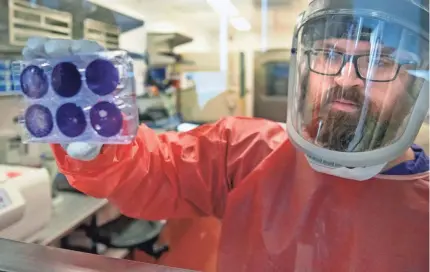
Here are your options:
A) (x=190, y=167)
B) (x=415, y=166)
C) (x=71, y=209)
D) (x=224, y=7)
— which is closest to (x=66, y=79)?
(x=190, y=167)

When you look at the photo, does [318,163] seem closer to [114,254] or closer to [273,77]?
[114,254]

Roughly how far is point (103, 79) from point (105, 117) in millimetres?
65

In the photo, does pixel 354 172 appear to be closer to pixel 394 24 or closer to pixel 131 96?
pixel 394 24

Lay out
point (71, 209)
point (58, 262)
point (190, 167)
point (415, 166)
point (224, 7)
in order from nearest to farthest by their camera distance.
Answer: point (58, 262) < point (415, 166) < point (190, 167) < point (71, 209) < point (224, 7)

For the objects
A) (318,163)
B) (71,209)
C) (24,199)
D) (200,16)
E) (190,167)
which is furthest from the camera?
(200,16)

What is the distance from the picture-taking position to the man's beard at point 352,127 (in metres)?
0.82

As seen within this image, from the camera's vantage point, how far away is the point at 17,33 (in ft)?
4.94

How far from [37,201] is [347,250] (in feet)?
3.04

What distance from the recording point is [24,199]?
4.05ft

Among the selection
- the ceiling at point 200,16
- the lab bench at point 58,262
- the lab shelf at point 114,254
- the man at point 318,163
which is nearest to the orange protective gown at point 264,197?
the man at point 318,163

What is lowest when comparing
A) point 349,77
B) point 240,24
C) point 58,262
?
point 58,262

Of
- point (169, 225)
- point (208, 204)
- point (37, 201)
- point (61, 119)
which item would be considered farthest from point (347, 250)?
point (169, 225)

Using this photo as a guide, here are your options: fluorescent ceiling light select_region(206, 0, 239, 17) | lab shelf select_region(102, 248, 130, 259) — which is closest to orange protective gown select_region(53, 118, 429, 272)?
lab shelf select_region(102, 248, 130, 259)

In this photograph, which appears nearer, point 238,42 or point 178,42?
point 178,42
